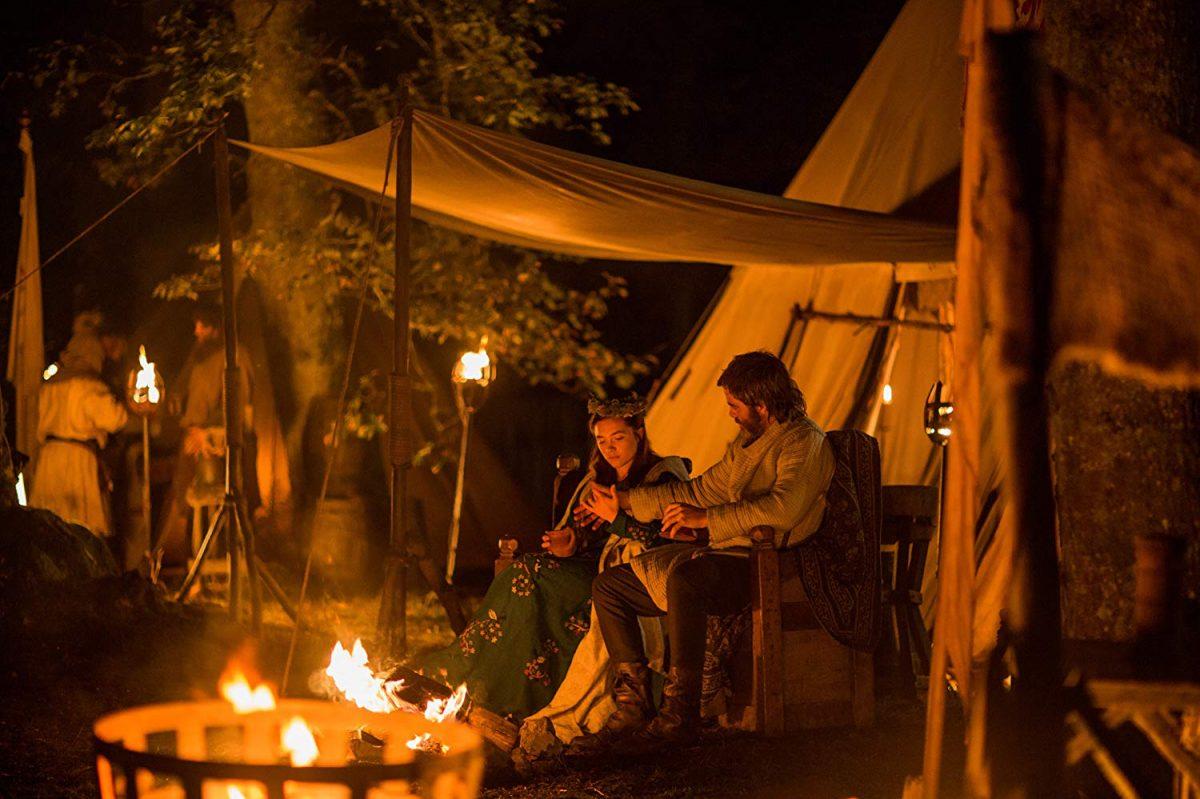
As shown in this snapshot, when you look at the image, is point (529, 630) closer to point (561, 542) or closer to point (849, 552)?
point (561, 542)

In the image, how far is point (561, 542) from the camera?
4.98 metres

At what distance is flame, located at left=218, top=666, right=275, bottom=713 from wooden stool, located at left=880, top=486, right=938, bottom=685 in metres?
3.40

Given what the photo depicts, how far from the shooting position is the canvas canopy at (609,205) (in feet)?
16.5

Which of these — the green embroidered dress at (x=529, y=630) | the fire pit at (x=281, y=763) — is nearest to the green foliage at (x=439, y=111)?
the green embroidered dress at (x=529, y=630)

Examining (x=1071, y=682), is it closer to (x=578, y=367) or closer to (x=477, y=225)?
(x=477, y=225)

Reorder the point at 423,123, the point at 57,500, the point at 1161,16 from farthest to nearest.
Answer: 1. the point at 57,500
2. the point at 423,123
3. the point at 1161,16

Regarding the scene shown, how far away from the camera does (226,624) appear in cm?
603

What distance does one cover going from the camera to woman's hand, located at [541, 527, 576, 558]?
4969mm

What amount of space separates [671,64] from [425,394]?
4.32m

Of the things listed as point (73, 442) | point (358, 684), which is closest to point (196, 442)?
point (73, 442)

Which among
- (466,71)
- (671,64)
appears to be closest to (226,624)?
(466,71)

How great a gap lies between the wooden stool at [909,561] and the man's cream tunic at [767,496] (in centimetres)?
97

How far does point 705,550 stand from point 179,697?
2.24 metres

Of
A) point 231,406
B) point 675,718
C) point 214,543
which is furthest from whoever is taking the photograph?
point 214,543
